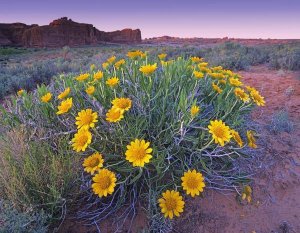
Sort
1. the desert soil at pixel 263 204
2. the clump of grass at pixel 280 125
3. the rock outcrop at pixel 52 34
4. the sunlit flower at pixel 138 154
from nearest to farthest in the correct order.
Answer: the sunlit flower at pixel 138 154
the desert soil at pixel 263 204
the clump of grass at pixel 280 125
the rock outcrop at pixel 52 34

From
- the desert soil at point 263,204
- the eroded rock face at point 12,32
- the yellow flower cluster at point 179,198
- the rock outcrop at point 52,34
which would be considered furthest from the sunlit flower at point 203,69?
the eroded rock face at point 12,32

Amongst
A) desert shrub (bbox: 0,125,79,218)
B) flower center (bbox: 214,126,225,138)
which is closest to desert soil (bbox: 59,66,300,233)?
desert shrub (bbox: 0,125,79,218)

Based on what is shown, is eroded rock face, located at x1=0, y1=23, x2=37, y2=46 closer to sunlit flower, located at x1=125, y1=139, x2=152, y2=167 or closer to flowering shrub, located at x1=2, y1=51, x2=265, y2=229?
flowering shrub, located at x1=2, y1=51, x2=265, y2=229

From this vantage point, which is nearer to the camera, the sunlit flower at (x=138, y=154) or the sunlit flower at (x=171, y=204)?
the sunlit flower at (x=138, y=154)

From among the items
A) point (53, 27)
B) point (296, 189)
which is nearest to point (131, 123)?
point (296, 189)

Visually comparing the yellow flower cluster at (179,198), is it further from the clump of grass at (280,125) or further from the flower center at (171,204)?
the clump of grass at (280,125)

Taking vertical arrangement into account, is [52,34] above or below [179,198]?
below

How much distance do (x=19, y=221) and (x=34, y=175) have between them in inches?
14.3

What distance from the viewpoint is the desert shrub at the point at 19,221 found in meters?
2.20

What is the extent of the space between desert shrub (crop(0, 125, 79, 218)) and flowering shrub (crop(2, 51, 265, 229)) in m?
0.18

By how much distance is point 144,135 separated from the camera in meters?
2.71

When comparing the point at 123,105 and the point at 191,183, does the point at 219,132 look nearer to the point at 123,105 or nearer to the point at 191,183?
the point at 191,183

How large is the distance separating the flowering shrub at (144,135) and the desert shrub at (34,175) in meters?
0.18

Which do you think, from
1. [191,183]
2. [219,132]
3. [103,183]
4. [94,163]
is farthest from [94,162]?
[219,132]
